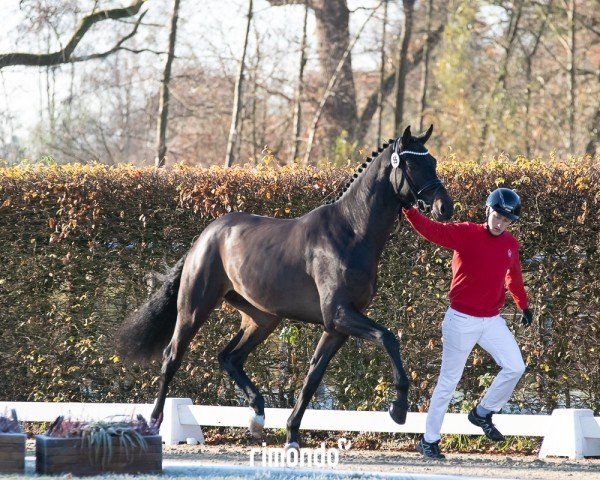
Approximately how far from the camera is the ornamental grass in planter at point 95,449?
19.5 ft

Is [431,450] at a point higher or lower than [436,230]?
lower

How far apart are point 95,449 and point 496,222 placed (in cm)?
302

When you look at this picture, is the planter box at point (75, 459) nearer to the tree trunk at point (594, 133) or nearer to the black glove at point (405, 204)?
the black glove at point (405, 204)

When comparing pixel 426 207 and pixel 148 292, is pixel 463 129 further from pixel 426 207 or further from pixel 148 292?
pixel 426 207

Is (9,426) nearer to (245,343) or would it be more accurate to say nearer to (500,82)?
(245,343)

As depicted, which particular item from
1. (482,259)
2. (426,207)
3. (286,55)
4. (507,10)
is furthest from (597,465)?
(507,10)

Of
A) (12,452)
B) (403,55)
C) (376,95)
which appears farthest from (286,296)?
(376,95)

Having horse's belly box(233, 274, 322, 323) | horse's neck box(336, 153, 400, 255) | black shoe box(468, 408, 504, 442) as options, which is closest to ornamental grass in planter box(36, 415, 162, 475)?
horse's belly box(233, 274, 322, 323)

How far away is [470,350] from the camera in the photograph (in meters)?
7.27

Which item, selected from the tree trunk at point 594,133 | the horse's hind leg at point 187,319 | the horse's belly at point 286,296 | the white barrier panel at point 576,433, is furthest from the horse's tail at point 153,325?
the tree trunk at point 594,133

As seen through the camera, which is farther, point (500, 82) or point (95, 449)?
point (500, 82)

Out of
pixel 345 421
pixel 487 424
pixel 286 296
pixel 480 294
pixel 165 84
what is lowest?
pixel 345 421

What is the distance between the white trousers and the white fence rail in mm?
911

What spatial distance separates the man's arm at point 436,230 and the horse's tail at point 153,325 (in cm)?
217
